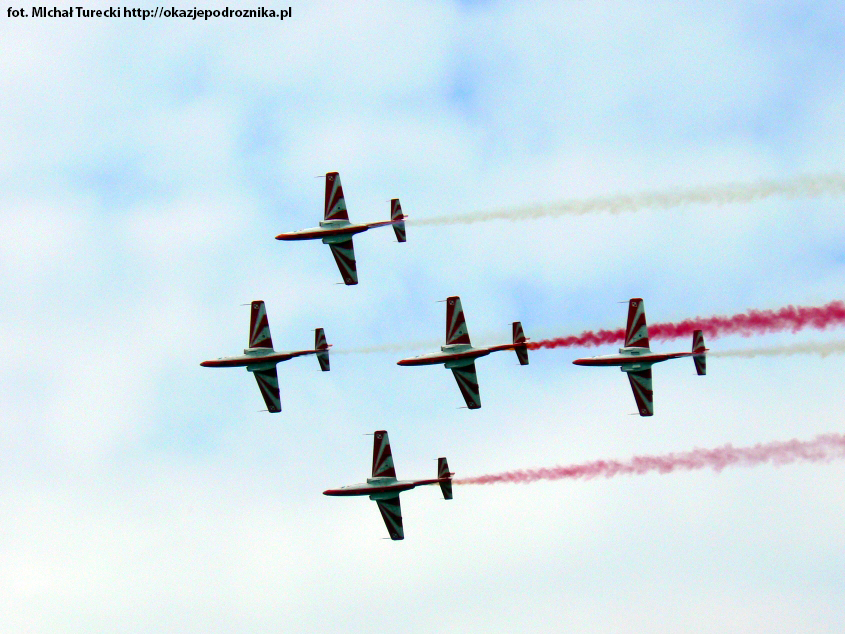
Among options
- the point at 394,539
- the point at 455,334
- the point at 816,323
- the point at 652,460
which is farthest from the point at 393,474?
the point at 816,323

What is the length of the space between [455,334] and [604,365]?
10651 mm

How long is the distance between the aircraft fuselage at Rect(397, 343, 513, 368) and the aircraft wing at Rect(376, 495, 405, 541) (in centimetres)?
968

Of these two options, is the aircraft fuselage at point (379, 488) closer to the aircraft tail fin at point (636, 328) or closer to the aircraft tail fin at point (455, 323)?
the aircraft tail fin at point (455, 323)

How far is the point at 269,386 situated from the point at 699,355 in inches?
1199

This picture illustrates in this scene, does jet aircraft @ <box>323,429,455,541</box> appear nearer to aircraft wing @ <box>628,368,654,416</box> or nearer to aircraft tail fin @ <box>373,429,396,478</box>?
aircraft tail fin @ <box>373,429,396,478</box>

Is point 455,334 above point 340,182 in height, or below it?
below

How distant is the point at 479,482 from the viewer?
309 feet

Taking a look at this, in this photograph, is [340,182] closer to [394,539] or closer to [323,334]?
[323,334]

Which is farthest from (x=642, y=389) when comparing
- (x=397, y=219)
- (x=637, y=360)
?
(x=397, y=219)

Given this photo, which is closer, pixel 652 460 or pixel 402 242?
pixel 652 460

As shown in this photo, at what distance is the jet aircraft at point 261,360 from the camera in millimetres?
98875

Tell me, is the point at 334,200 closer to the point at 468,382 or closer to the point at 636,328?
the point at 468,382

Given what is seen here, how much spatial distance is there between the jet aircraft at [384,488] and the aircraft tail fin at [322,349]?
6.02 m

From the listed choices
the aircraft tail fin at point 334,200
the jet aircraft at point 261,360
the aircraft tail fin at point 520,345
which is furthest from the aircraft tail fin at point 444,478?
the aircraft tail fin at point 334,200
